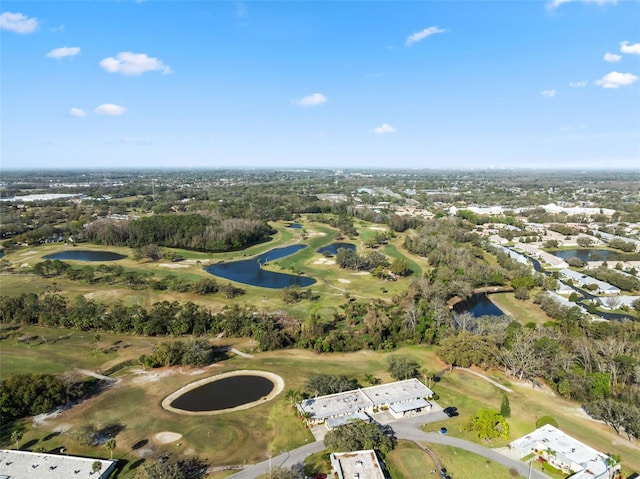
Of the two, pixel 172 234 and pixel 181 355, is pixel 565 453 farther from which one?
pixel 172 234

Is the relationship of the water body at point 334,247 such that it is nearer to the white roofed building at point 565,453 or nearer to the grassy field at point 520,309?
the grassy field at point 520,309

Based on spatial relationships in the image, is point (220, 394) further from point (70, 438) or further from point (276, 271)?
point (276, 271)

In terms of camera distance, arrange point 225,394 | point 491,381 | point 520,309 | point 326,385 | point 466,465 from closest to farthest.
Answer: point 466,465
point 326,385
point 225,394
point 491,381
point 520,309

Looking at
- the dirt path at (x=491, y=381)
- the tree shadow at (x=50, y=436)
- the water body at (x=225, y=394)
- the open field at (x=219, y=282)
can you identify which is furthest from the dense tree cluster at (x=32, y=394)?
the dirt path at (x=491, y=381)

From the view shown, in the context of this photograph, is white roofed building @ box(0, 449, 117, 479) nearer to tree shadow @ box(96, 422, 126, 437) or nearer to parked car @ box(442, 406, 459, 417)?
tree shadow @ box(96, 422, 126, 437)

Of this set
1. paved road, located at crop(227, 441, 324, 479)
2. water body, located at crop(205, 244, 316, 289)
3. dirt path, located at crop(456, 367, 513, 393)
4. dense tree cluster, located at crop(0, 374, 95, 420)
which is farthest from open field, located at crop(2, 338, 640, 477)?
water body, located at crop(205, 244, 316, 289)

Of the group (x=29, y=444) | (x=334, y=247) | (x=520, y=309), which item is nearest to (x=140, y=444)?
(x=29, y=444)
